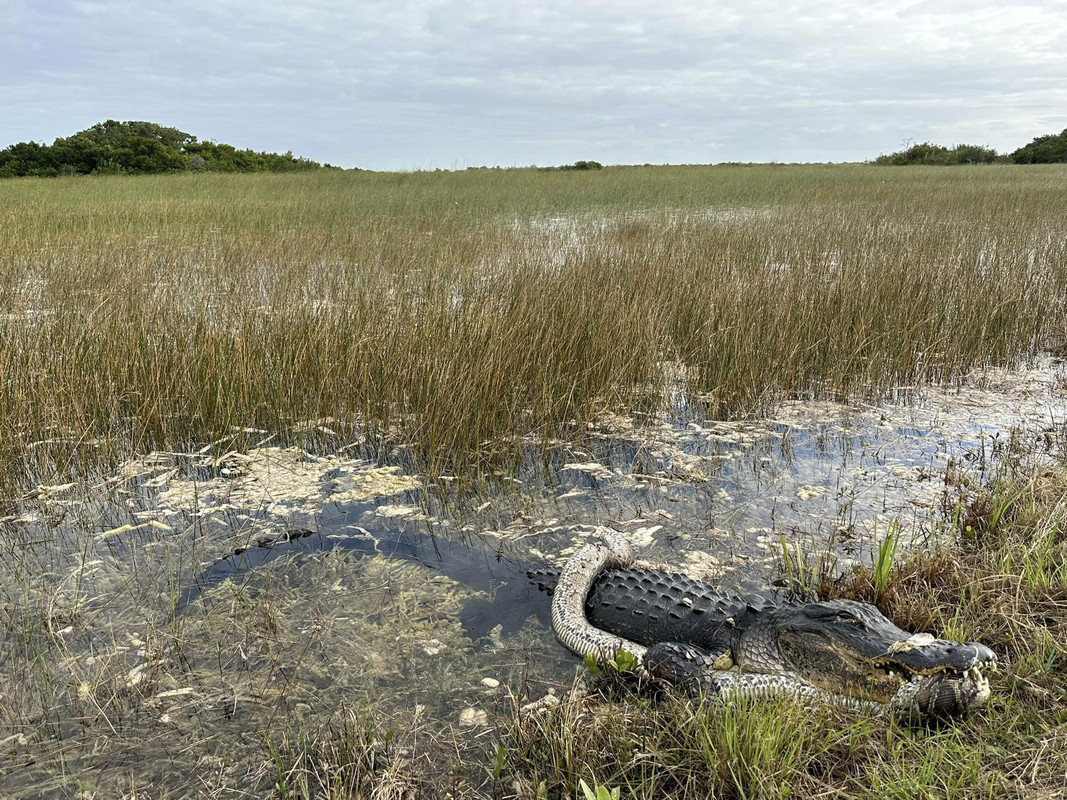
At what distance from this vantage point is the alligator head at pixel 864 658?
70.9 inches

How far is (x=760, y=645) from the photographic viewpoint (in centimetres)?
214

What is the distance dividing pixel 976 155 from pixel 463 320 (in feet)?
138

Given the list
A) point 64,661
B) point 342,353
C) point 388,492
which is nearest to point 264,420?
point 342,353

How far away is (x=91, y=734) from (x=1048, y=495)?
Result: 3.79m

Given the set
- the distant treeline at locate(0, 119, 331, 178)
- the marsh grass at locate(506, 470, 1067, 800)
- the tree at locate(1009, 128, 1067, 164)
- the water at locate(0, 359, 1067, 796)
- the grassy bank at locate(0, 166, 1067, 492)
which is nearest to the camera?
the marsh grass at locate(506, 470, 1067, 800)

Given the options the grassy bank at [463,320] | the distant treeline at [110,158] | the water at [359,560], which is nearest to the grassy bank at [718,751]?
the water at [359,560]

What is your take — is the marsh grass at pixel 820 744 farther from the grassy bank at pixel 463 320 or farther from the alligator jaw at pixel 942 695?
the grassy bank at pixel 463 320

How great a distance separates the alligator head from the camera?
1800 millimetres

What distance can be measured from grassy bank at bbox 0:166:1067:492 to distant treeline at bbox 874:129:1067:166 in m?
30.1

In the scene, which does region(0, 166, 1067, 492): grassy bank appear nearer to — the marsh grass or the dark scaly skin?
the dark scaly skin

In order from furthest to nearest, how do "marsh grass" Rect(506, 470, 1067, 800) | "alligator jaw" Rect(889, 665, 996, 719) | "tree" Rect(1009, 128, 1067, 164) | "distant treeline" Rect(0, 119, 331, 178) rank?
"tree" Rect(1009, 128, 1067, 164)
"distant treeline" Rect(0, 119, 331, 178)
"alligator jaw" Rect(889, 665, 996, 719)
"marsh grass" Rect(506, 470, 1067, 800)

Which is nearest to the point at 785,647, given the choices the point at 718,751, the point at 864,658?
the point at 864,658

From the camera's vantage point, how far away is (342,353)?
4.52m

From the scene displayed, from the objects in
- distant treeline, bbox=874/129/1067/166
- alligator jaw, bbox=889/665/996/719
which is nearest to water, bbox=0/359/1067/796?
alligator jaw, bbox=889/665/996/719
